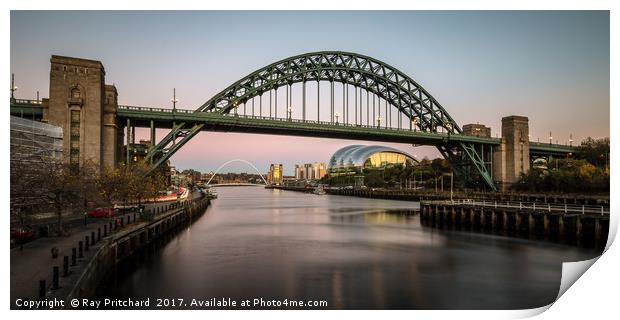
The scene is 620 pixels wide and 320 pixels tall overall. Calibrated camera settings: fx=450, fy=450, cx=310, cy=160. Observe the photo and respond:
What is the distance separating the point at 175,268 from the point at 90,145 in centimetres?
1540

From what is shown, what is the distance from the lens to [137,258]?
1833 cm

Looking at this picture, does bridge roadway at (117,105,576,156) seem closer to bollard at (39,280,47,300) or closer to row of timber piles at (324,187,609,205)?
row of timber piles at (324,187,609,205)

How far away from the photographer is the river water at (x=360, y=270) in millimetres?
13211

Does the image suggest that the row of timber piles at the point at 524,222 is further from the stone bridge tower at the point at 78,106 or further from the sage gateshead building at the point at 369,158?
the sage gateshead building at the point at 369,158

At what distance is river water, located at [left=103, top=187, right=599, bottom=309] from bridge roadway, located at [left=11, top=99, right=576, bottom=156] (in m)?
11.4

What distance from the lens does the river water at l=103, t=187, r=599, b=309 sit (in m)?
13.2

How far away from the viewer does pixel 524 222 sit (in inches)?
1033

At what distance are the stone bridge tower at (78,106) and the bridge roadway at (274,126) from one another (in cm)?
142

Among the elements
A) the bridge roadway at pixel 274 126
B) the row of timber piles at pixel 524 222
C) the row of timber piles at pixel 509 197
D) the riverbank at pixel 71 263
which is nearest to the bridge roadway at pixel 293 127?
the bridge roadway at pixel 274 126

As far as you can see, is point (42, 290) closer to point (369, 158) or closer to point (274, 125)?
point (274, 125)

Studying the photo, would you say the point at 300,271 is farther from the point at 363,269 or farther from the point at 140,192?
the point at 140,192

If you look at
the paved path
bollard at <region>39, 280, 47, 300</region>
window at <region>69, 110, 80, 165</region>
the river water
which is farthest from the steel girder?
bollard at <region>39, 280, 47, 300</region>

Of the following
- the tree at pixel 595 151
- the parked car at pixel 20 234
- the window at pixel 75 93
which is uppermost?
the window at pixel 75 93
